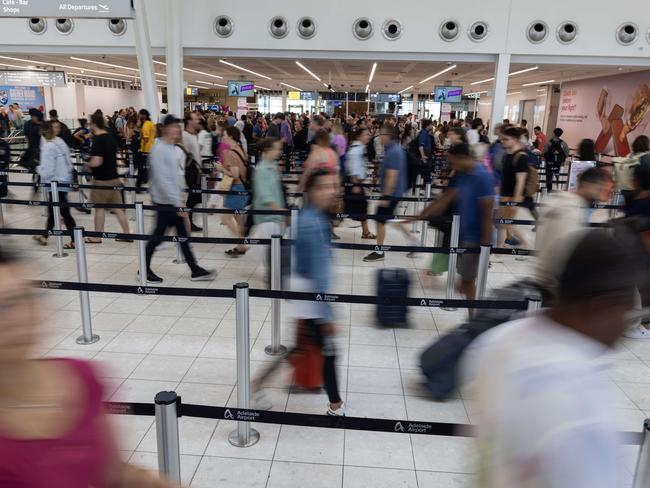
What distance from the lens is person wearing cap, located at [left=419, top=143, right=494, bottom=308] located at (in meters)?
4.93

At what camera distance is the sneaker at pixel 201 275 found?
686 centimetres

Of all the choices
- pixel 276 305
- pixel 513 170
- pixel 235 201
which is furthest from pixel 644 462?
pixel 235 201

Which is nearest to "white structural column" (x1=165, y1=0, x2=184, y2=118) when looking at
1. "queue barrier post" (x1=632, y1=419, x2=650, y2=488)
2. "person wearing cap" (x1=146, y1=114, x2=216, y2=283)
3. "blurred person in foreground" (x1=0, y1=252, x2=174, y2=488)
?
"person wearing cap" (x1=146, y1=114, x2=216, y2=283)

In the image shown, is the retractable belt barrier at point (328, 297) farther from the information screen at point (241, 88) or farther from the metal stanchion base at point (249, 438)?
the information screen at point (241, 88)

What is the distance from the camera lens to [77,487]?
1.21 metres

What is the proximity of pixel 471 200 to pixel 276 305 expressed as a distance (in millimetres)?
2006

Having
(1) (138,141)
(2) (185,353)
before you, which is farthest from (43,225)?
(2) (185,353)

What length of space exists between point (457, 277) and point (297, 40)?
8.80m

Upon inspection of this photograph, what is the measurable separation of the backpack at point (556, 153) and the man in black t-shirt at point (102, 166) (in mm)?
9378

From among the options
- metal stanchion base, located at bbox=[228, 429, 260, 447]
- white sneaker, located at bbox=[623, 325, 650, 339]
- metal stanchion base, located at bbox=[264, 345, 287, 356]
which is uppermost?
white sneaker, located at bbox=[623, 325, 650, 339]

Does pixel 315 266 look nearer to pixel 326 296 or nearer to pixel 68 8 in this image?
pixel 326 296

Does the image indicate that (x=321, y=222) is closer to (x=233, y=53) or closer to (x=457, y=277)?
(x=457, y=277)

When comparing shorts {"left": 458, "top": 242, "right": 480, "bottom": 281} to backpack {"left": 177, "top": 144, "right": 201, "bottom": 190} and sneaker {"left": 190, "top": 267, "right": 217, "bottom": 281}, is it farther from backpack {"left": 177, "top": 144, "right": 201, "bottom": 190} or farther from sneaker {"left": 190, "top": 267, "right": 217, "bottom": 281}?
backpack {"left": 177, "top": 144, "right": 201, "bottom": 190}

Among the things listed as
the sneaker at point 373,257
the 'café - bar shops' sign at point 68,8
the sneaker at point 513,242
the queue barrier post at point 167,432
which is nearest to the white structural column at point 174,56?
the 'café - bar shops' sign at point 68,8
